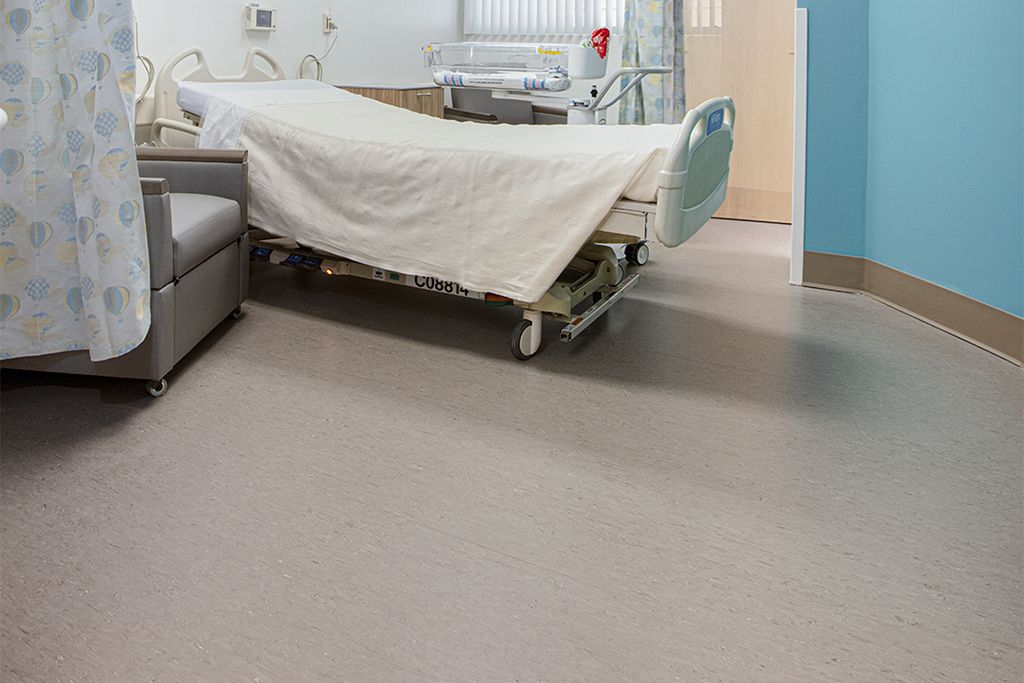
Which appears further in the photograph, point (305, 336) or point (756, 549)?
point (305, 336)

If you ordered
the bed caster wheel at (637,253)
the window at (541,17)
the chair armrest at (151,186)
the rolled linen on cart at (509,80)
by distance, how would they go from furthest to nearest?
the window at (541,17)
the rolled linen on cart at (509,80)
the bed caster wheel at (637,253)
the chair armrest at (151,186)

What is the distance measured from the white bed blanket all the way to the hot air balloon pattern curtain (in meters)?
0.87

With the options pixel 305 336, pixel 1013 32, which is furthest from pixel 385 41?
pixel 1013 32

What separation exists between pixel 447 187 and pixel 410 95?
8.63ft

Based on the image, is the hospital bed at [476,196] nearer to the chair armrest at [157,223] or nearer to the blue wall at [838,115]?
the chair armrest at [157,223]

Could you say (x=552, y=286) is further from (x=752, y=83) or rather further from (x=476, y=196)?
(x=752, y=83)

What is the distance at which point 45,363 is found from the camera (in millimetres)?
2160

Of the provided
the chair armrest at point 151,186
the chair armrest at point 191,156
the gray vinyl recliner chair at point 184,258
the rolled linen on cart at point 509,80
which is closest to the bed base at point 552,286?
the gray vinyl recliner chair at point 184,258

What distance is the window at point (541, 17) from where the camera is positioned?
5.78 meters

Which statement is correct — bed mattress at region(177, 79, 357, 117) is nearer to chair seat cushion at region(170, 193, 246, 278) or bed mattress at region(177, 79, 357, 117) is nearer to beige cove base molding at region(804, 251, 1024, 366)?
chair seat cushion at region(170, 193, 246, 278)

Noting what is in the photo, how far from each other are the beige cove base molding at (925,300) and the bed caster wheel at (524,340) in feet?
4.70

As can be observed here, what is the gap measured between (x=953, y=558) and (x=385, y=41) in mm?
4788

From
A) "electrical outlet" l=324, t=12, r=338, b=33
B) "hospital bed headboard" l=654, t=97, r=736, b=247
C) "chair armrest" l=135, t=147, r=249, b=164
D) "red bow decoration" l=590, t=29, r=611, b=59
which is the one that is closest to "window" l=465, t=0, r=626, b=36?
"red bow decoration" l=590, t=29, r=611, b=59

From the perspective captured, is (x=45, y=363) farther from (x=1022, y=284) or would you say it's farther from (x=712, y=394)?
(x=1022, y=284)
